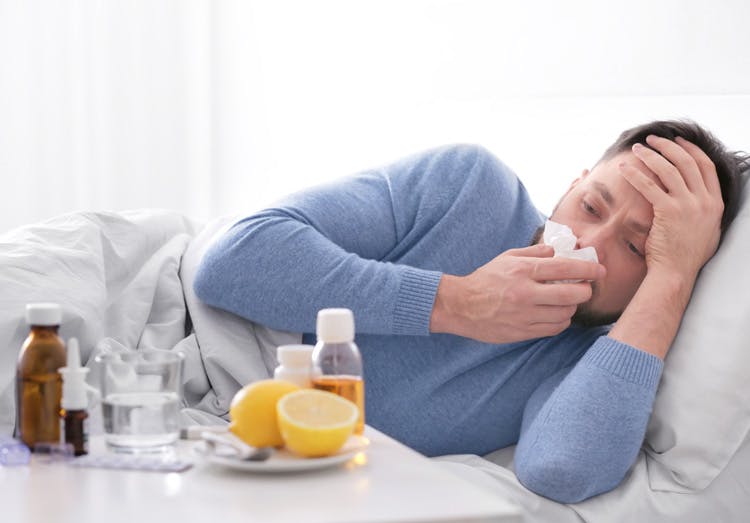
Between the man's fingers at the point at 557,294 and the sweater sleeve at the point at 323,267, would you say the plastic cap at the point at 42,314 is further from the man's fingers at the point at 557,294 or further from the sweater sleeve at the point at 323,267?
the man's fingers at the point at 557,294

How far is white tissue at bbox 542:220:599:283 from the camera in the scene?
5.31ft

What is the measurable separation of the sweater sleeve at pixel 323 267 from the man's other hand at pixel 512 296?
37 mm

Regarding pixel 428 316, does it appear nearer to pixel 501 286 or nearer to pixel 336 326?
pixel 501 286

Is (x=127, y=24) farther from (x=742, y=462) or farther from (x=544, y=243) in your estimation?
(x=742, y=462)

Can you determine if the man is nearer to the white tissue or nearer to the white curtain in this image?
the white tissue

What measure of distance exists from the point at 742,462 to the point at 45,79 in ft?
8.79

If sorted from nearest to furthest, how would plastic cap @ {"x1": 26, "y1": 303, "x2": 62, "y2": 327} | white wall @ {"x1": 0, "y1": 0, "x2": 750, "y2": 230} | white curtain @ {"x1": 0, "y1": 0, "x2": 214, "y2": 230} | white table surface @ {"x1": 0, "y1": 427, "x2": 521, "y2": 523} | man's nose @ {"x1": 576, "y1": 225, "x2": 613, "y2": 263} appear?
white table surface @ {"x1": 0, "y1": 427, "x2": 521, "y2": 523}, plastic cap @ {"x1": 26, "y1": 303, "x2": 62, "y2": 327}, man's nose @ {"x1": 576, "y1": 225, "x2": 613, "y2": 263}, white wall @ {"x1": 0, "y1": 0, "x2": 750, "y2": 230}, white curtain @ {"x1": 0, "y1": 0, "x2": 214, "y2": 230}

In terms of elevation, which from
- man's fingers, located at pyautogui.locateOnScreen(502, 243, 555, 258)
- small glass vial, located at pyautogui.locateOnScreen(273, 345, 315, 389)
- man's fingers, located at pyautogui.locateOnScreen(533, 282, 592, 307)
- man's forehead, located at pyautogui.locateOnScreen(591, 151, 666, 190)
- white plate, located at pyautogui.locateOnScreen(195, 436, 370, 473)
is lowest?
white plate, located at pyautogui.locateOnScreen(195, 436, 370, 473)

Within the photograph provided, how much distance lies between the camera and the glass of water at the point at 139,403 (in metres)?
1.00

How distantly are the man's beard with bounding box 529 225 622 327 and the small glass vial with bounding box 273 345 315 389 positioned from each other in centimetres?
75

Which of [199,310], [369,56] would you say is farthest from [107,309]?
[369,56]

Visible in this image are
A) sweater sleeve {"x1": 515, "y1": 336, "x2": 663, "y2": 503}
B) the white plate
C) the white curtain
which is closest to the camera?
the white plate

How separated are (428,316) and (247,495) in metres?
Answer: 0.71

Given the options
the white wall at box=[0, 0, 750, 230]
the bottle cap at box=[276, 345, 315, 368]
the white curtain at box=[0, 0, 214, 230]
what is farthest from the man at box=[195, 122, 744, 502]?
the white curtain at box=[0, 0, 214, 230]
